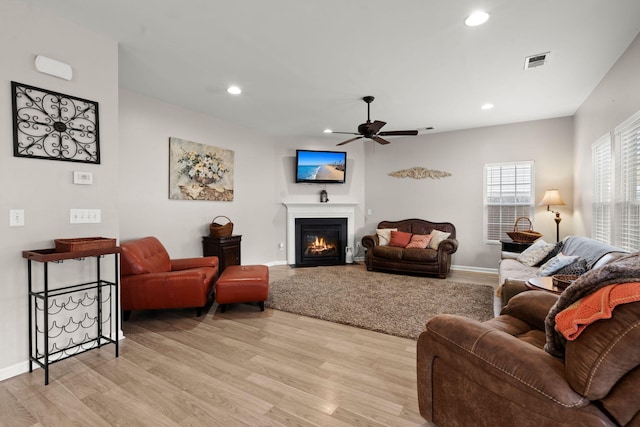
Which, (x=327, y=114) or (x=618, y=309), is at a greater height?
(x=327, y=114)

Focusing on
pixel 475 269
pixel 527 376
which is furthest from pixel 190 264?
pixel 475 269

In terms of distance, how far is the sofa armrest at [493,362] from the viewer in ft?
3.76

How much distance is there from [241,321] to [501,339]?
8.31 feet

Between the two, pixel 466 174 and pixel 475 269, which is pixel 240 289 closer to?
pixel 475 269

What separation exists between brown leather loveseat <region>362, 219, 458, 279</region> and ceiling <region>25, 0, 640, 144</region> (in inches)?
91.3

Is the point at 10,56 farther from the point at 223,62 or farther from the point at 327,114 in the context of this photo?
the point at 327,114

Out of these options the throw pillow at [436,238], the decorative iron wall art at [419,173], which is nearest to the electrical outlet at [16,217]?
the throw pillow at [436,238]

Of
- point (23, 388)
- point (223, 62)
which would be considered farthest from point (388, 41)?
point (23, 388)

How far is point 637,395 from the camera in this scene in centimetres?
98

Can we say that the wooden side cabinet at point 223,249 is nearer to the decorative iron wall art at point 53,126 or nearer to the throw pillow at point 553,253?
the decorative iron wall art at point 53,126

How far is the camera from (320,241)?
21.2 feet

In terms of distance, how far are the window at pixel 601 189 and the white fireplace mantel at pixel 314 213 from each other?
12.6 feet

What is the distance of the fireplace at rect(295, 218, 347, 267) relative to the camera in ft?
20.6

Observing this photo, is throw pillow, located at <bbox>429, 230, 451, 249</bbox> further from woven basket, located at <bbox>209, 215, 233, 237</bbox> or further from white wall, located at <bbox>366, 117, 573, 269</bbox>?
woven basket, located at <bbox>209, 215, 233, 237</bbox>
